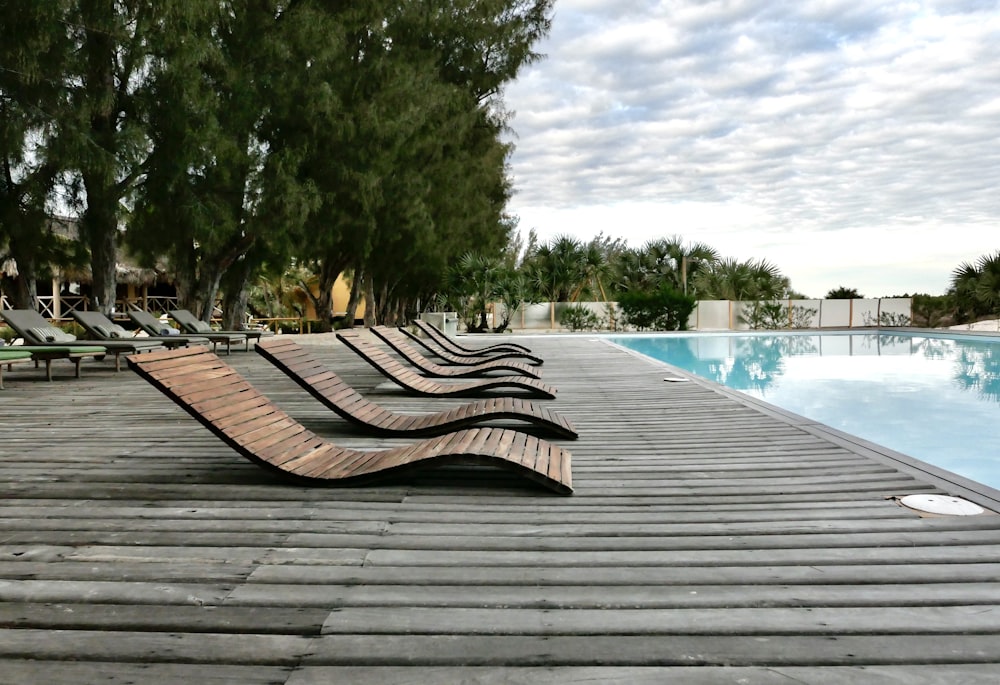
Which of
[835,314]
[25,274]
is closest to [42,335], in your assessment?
[25,274]

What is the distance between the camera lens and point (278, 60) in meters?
14.6

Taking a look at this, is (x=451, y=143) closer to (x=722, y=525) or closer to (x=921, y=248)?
(x=722, y=525)

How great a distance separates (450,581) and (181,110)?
40.0 ft

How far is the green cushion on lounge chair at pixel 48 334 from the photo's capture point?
9844 millimetres

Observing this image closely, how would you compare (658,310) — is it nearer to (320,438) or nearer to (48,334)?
(48,334)

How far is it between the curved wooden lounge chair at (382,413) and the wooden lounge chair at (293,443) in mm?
670

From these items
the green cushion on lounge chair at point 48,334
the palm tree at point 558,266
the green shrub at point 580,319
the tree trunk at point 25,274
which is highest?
the palm tree at point 558,266

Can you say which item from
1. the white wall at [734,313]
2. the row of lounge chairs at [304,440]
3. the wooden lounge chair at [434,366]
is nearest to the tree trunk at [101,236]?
the wooden lounge chair at [434,366]

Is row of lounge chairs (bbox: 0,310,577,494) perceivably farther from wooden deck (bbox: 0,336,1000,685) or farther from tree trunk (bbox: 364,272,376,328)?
tree trunk (bbox: 364,272,376,328)

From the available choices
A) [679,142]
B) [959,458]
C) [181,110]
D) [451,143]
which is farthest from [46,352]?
[679,142]

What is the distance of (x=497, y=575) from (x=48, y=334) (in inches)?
385

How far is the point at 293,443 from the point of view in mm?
4207

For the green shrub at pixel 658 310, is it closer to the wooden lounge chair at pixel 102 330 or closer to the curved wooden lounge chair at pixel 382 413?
the wooden lounge chair at pixel 102 330

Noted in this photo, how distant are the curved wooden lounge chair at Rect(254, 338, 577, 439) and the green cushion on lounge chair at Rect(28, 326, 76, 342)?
6168 millimetres
